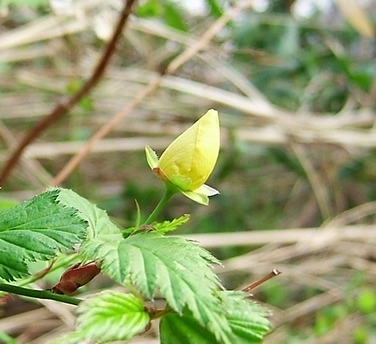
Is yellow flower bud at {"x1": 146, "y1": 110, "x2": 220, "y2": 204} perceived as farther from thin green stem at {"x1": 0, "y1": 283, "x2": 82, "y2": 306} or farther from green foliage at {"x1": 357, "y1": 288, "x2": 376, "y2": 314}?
green foliage at {"x1": 357, "y1": 288, "x2": 376, "y2": 314}

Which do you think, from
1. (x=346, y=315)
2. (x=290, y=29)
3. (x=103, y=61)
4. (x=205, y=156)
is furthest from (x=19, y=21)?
(x=205, y=156)

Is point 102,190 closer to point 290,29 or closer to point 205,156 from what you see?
point 290,29

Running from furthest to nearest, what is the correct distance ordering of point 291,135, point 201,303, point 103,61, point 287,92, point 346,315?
point 287,92 → point 291,135 → point 346,315 → point 103,61 → point 201,303

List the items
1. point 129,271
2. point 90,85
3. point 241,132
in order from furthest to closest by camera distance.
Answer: point 241,132, point 90,85, point 129,271

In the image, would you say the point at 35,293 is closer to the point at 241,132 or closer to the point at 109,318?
the point at 109,318

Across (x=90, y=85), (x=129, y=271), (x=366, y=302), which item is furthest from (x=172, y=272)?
(x=366, y=302)

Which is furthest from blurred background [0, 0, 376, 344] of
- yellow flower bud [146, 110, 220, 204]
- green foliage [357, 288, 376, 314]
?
yellow flower bud [146, 110, 220, 204]
